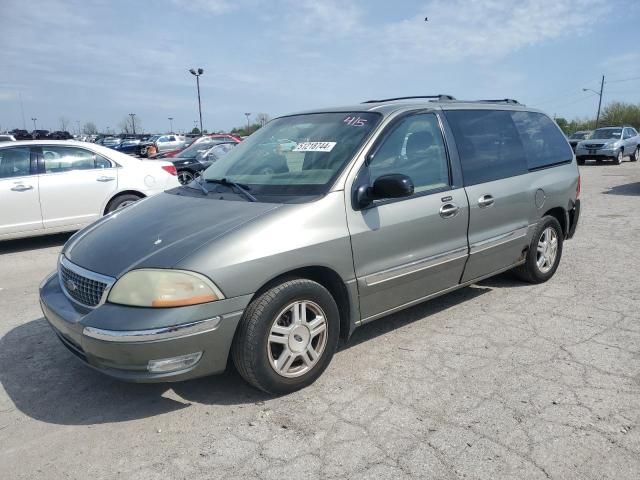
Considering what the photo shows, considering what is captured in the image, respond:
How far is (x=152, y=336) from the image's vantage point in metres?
2.65

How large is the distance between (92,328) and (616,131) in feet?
81.8

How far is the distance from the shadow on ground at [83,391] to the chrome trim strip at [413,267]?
65 centimetres

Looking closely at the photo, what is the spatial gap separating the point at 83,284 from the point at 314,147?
1754 mm

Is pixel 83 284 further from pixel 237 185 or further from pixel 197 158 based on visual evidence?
pixel 197 158

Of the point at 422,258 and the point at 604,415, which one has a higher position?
the point at 422,258

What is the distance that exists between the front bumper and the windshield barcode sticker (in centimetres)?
129

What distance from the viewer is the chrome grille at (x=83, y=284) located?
286cm

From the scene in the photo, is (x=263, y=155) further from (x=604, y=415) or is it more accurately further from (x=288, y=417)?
(x=604, y=415)

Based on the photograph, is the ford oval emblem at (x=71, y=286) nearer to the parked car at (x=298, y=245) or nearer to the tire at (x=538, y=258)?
the parked car at (x=298, y=245)

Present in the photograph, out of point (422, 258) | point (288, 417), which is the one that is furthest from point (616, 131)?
point (288, 417)

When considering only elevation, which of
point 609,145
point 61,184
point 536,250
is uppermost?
point 609,145

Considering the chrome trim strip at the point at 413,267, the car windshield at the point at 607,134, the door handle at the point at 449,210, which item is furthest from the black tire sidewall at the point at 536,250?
the car windshield at the point at 607,134

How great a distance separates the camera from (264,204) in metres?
3.23

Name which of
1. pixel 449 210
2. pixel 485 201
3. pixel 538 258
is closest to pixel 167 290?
pixel 449 210
